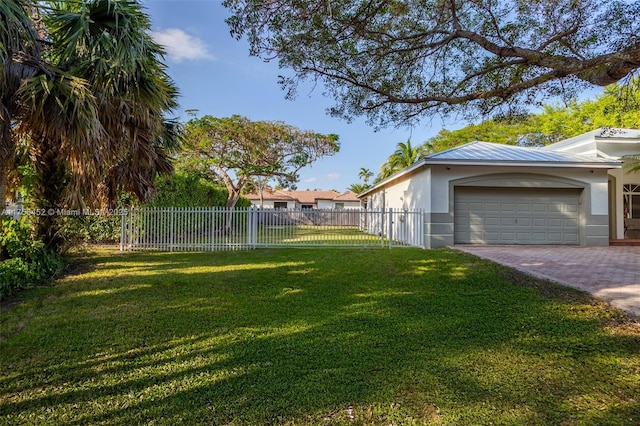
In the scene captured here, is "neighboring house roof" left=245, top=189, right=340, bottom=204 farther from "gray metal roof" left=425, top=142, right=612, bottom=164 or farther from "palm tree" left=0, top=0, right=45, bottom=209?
"palm tree" left=0, top=0, right=45, bottom=209

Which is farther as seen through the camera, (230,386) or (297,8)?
(297,8)

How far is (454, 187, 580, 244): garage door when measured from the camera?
1302 centimetres

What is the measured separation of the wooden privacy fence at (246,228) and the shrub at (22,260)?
3665 millimetres

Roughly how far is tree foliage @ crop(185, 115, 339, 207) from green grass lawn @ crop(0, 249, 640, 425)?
49.6ft

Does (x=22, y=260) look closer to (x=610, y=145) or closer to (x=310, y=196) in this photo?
(x=610, y=145)

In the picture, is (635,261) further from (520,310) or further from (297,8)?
(297,8)

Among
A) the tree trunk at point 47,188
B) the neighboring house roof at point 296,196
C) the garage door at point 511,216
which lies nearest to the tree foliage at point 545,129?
the garage door at point 511,216

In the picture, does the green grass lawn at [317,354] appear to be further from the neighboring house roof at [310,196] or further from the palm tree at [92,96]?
the neighboring house roof at [310,196]

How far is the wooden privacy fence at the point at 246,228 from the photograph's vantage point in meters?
12.1

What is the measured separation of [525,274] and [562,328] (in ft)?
9.27

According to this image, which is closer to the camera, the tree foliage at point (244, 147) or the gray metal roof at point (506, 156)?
the gray metal roof at point (506, 156)

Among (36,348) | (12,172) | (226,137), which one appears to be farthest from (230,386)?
(226,137)

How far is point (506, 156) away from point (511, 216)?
7.54 feet

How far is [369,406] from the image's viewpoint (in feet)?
10.3
